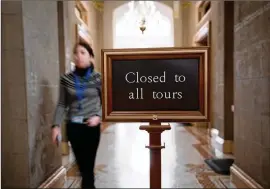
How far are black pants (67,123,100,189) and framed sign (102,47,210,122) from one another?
0.95m

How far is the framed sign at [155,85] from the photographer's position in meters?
1.14

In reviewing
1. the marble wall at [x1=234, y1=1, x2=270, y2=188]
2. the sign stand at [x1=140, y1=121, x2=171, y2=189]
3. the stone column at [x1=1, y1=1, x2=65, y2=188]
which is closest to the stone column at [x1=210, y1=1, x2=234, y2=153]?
the marble wall at [x1=234, y1=1, x2=270, y2=188]

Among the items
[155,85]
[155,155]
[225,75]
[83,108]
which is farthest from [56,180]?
[225,75]

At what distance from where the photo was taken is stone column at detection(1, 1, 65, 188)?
2227mm

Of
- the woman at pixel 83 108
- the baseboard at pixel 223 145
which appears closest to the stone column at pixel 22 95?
the woman at pixel 83 108

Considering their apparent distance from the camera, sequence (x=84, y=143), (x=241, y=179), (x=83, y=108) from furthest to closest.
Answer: (x=241, y=179) → (x=84, y=143) → (x=83, y=108)

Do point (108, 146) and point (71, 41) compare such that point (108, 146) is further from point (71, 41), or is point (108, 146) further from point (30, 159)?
point (30, 159)

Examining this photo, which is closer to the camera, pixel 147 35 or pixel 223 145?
pixel 147 35

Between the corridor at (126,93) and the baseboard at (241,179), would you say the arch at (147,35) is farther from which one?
the baseboard at (241,179)

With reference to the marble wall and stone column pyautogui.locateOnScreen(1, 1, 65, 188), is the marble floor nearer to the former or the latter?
the marble wall

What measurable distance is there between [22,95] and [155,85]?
1466 millimetres

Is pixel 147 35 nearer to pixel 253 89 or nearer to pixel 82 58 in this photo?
pixel 82 58

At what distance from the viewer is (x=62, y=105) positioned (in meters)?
2.08

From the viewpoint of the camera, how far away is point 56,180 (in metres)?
2.90
